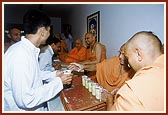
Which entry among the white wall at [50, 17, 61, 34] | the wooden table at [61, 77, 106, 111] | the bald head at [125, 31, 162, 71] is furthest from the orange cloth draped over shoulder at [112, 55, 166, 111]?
the white wall at [50, 17, 61, 34]

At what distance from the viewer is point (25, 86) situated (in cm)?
80

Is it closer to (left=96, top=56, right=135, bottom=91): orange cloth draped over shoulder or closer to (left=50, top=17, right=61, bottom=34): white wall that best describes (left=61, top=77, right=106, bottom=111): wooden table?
(left=96, top=56, right=135, bottom=91): orange cloth draped over shoulder

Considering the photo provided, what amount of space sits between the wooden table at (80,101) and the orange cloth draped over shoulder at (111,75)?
34 centimetres

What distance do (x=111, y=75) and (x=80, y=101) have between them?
0.58 metres

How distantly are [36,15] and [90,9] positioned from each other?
2209 millimetres

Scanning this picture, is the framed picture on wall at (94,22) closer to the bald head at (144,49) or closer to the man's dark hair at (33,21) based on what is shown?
the man's dark hair at (33,21)

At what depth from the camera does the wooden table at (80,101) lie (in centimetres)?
84

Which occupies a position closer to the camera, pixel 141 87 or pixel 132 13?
pixel 141 87

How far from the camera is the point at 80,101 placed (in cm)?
91

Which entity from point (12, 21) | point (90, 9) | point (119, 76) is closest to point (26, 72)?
point (119, 76)

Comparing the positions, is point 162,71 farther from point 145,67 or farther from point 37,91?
point 37,91

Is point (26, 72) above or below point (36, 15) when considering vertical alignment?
below

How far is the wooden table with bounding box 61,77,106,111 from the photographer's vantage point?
33.2 inches

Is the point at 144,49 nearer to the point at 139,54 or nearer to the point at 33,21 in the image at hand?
the point at 139,54
